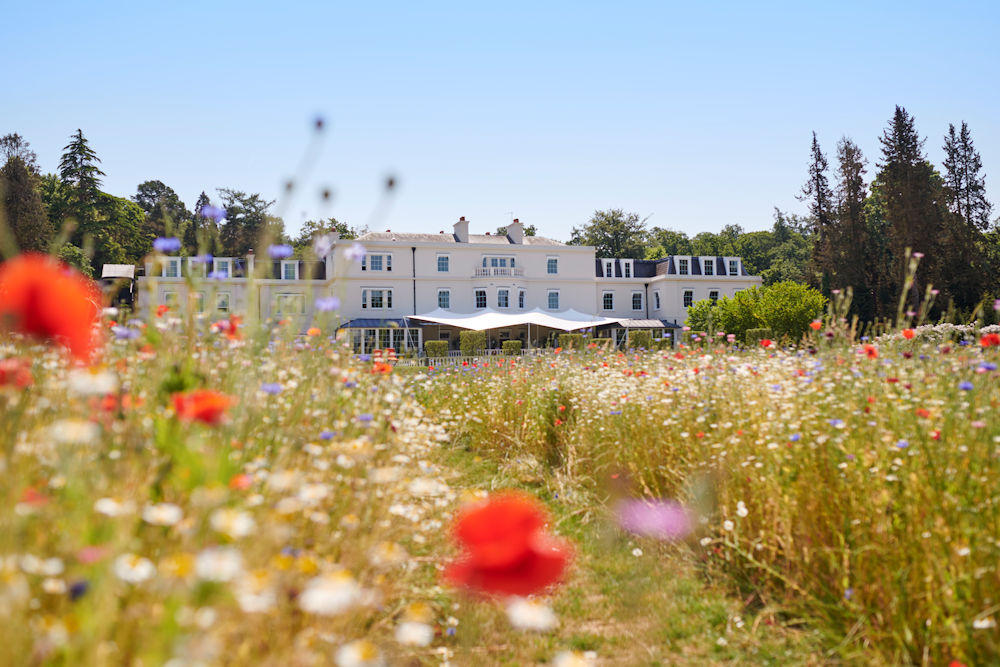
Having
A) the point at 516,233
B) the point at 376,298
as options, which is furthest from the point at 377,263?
the point at 516,233

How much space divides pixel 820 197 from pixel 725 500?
4214 centimetres

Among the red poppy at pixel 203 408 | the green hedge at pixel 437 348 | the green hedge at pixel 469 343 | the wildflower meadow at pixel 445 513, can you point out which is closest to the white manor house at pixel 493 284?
the green hedge at pixel 437 348

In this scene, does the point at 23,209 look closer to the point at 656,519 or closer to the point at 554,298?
the point at 554,298

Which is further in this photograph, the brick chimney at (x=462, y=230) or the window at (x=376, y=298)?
the brick chimney at (x=462, y=230)

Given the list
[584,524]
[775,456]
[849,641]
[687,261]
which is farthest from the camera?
[687,261]

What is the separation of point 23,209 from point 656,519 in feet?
118

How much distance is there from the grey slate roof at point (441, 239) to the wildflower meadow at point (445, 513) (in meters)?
29.6

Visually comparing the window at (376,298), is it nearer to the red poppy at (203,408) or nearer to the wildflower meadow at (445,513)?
the wildflower meadow at (445,513)

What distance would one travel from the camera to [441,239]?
34.6 meters

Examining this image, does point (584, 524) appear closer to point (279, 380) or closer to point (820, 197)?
point (279, 380)

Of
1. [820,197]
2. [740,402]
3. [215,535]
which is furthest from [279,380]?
[820,197]

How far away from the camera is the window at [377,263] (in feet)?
108

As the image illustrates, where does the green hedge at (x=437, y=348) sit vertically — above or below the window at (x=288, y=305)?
below

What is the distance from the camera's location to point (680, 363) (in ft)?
18.7
